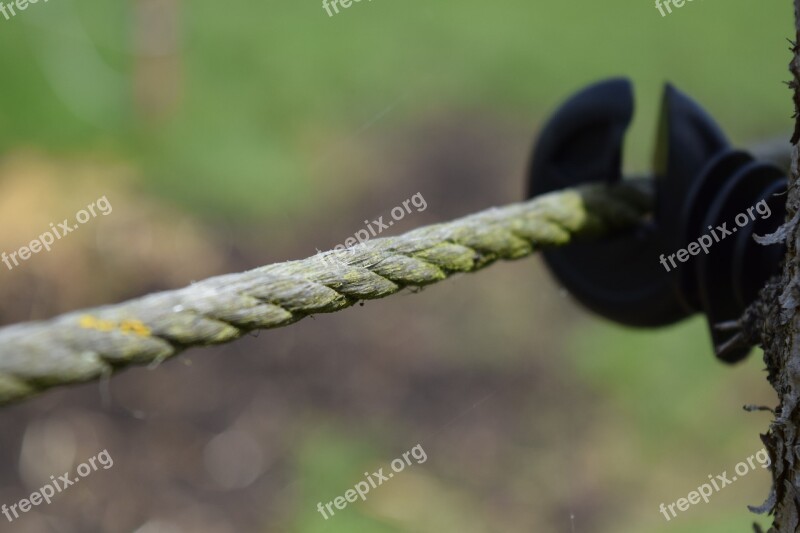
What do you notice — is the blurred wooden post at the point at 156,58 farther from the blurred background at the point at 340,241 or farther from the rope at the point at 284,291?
the rope at the point at 284,291

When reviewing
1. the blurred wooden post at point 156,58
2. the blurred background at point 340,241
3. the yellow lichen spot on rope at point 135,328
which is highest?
the blurred wooden post at point 156,58

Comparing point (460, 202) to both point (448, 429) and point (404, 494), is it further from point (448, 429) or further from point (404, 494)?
point (404, 494)

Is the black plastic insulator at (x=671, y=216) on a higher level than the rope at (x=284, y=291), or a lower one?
lower

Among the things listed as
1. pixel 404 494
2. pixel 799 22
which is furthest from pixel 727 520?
pixel 799 22

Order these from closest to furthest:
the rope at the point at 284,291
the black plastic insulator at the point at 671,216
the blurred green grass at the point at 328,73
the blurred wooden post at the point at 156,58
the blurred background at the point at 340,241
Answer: the rope at the point at 284,291 < the black plastic insulator at the point at 671,216 < the blurred background at the point at 340,241 < the blurred green grass at the point at 328,73 < the blurred wooden post at the point at 156,58

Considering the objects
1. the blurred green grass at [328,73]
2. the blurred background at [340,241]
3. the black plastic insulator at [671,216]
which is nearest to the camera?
the black plastic insulator at [671,216]

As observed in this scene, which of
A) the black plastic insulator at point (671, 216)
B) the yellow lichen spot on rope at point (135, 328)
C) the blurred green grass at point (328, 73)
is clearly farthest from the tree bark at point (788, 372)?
the blurred green grass at point (328, 73)

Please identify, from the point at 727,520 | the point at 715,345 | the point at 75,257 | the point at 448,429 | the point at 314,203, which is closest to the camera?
the point at 715,345
